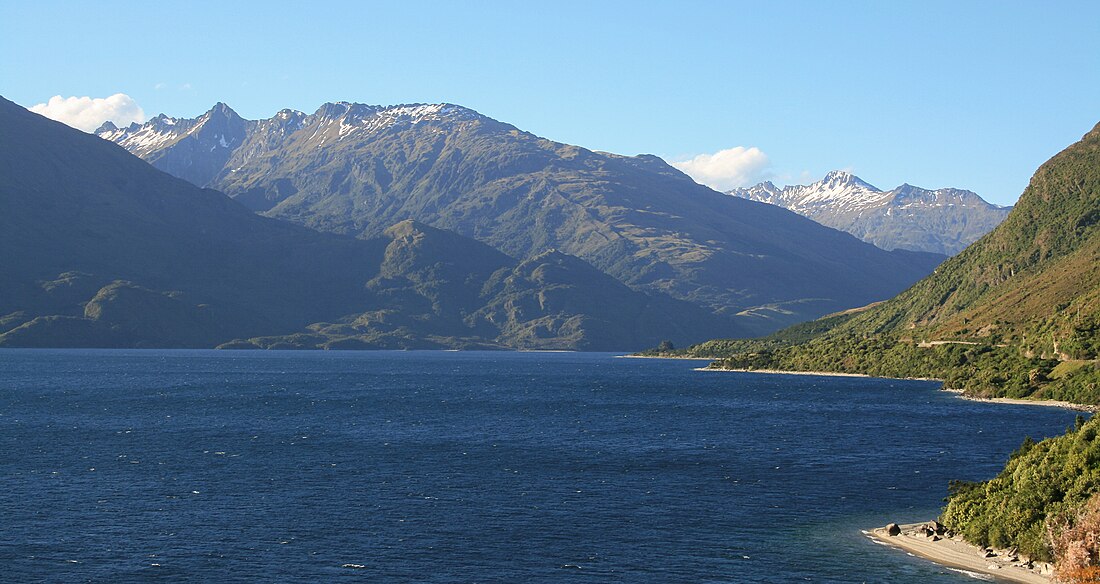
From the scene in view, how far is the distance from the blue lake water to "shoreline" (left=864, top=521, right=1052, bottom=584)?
1682 mm

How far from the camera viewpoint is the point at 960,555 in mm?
70875

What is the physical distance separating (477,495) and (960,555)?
4001cm

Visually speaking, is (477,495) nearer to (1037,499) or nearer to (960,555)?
(960,555)

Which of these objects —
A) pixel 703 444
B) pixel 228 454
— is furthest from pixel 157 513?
pixel 703 444

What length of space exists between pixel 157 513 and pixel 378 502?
16981mm

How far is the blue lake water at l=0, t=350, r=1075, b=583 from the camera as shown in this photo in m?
69.0

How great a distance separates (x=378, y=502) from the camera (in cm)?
9044

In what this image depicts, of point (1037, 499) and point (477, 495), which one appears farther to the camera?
point (477, 495)

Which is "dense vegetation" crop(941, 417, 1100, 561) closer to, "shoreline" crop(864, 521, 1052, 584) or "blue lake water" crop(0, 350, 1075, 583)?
"shoreline" crop(864, 521, 1052, 584)

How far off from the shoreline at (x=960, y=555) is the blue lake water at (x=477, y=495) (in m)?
1.68

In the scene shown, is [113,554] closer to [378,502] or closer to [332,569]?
[332,569]

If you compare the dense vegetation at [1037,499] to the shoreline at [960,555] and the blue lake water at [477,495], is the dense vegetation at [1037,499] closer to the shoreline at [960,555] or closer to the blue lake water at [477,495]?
the shoreline at [960,555]

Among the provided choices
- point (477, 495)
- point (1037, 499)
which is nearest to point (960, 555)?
point (1037, 499)

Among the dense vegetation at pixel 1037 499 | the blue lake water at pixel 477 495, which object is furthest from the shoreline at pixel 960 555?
the blue lake water at pixel 477 495
